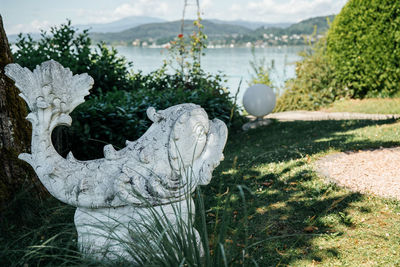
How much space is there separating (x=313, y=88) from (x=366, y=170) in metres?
6.71

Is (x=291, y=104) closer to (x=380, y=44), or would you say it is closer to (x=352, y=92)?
(x=352, y=92)

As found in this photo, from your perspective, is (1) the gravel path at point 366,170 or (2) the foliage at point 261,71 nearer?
(1) the gravel path at point 366,170

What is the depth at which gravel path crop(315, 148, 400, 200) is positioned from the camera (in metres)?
4.00

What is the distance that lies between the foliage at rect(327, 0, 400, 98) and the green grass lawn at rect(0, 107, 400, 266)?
15.6ft

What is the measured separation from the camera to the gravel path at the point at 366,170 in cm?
400

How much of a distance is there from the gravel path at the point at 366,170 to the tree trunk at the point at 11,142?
3.17 m

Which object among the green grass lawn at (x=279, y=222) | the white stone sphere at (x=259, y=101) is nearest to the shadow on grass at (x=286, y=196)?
the green grass lawn at (x=279, y=222)

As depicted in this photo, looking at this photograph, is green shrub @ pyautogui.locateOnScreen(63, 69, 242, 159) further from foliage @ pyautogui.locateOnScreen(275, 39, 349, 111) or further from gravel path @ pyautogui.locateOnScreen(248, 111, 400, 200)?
foliage @ pyautogui.locateOnScreen(275, 39, 349, 111)

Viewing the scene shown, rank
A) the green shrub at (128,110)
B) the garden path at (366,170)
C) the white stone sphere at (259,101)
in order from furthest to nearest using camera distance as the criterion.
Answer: the white stone sphere at (259,101) < the green shrub at (128,110) < the garden path at (366,170)

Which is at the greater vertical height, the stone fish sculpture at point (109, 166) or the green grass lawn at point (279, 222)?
the stone fish sculpture at point (109, 166)

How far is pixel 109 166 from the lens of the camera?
2.47 metres

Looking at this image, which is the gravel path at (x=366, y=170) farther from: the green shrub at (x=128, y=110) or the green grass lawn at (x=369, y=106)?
the green grass lawn at (x=369, y=106)

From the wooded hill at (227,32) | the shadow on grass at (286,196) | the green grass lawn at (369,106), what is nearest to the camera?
the shadow on grass at (286,196)

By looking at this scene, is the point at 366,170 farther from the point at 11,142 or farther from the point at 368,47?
the point at 368,47
